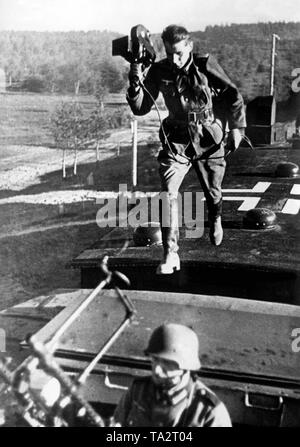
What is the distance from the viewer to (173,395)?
13.8ft

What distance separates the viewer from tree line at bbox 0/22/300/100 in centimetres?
5969

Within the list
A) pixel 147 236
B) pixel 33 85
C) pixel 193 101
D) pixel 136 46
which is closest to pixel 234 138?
pixel 193 101

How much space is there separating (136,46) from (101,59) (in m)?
66.0

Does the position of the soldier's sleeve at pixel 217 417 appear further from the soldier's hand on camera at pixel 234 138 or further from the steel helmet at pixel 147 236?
the steel helmet at pixel 147 236

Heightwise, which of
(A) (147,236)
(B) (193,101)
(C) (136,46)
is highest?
(C) (136,46)

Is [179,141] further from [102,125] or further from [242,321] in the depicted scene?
[102,125]

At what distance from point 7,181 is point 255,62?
46.2 metres

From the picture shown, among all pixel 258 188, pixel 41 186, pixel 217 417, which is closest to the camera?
pixel 217 417

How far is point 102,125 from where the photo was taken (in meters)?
41.3

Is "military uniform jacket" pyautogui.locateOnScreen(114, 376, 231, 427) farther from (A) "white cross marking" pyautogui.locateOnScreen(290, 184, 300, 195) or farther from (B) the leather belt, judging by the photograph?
(A) "white cross marking" pyautogui.locateOnScreen(290, 184, 300, 195)

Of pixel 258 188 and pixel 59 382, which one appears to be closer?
pixel 59 382

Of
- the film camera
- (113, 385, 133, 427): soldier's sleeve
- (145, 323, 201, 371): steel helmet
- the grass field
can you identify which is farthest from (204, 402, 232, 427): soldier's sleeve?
the grass field

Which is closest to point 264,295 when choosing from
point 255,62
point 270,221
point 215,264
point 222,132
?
point 215,264

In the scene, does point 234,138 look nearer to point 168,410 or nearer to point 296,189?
point 168,410
